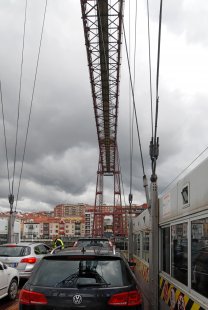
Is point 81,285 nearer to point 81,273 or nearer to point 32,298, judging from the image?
point 81,273

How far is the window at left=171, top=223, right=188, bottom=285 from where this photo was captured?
7129 millimetres

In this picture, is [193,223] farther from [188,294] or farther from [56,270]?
[56,270]

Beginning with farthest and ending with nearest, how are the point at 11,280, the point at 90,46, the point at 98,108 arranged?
the point at 98,108
the point at 90,46
the point at 11,280

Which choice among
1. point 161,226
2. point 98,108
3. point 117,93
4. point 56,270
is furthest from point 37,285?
point 98,108

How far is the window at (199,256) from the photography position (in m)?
5.89

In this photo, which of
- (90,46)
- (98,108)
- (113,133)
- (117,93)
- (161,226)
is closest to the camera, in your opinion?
(161,226)

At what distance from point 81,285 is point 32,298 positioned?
1.98 feet

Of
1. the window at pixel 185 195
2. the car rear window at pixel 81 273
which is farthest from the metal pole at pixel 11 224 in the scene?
the car rear window at pixel 81 273

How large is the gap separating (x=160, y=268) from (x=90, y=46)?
22.2 m

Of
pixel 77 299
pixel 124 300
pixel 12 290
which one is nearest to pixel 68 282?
pixel 77 299

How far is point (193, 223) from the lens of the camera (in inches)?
258

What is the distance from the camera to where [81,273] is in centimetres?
564

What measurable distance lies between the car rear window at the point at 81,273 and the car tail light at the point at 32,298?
18 cm

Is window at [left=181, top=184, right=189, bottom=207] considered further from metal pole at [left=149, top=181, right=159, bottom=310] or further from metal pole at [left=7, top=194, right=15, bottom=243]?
metal pole at [left=7, top=194, right=15, bottom=243]
